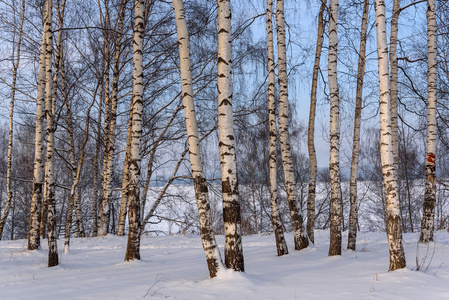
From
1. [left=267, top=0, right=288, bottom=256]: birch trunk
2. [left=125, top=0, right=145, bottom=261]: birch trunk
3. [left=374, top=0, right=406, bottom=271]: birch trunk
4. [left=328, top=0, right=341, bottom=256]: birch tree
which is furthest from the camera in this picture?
[left=267, top=0, right=288, bottom=256]: birch trunk

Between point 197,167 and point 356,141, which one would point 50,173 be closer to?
point 197,167

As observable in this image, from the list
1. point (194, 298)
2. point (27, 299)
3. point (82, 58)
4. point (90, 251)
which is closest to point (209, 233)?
point (194, 298)

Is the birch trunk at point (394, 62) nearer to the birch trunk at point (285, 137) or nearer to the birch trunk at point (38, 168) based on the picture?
the birch trunk at point (285, 137)

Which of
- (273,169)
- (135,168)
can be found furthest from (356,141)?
(135,168)

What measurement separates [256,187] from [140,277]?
586 inches

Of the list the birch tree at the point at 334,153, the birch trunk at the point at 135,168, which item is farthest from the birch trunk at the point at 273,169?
the birch trunk at the point at 135,168

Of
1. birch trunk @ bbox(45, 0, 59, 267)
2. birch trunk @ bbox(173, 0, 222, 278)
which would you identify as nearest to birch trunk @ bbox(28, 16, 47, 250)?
Result: birch trunk @ bbox(45, 0, 59, 267)

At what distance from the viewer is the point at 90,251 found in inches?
362

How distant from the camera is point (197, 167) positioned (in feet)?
17.2

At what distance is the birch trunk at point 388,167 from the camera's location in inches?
202

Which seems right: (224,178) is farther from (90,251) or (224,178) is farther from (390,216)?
(90,251)

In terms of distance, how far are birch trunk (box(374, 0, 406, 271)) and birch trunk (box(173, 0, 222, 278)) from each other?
8.52ft

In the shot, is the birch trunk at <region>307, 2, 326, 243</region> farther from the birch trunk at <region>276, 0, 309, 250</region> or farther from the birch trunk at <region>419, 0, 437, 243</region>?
the birch trunk at <region>419, 0, 437, 243</region>

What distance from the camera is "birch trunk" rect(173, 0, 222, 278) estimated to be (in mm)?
4996
